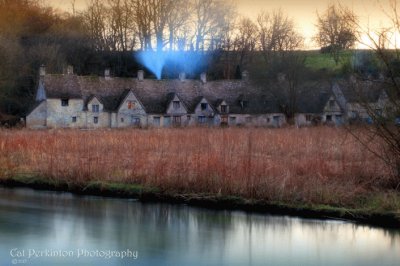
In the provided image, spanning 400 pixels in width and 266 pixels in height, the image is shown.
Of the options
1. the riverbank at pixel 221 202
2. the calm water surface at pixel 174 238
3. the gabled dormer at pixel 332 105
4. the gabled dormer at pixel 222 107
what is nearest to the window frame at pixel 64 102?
the gabled dormer at pixel 222 107

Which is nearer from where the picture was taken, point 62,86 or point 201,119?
point 62,86

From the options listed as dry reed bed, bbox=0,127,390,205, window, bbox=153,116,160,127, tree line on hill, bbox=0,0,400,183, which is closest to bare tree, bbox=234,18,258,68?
tree line on hill, bbox=0,0,400,183

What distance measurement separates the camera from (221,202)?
1614 cm

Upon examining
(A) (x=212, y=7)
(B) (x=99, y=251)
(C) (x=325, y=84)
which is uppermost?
(A) (x=212, y=7)

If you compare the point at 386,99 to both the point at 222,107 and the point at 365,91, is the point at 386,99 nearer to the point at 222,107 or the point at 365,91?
the point at 365,91

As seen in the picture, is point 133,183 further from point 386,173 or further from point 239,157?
point 386,173

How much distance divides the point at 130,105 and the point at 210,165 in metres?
36.0

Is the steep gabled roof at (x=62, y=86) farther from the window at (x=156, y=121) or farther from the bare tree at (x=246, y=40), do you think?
the bare tree at (x=246, y=40)

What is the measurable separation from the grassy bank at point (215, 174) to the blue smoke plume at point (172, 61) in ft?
124

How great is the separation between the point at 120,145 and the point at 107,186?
637 centimetres

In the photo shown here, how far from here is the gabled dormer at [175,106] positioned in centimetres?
5306

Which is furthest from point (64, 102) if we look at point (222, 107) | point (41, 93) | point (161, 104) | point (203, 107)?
point (222, 107)

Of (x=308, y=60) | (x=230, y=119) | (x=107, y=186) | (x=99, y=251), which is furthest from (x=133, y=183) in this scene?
(x=308, y=60)

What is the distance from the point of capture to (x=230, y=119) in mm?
54000
